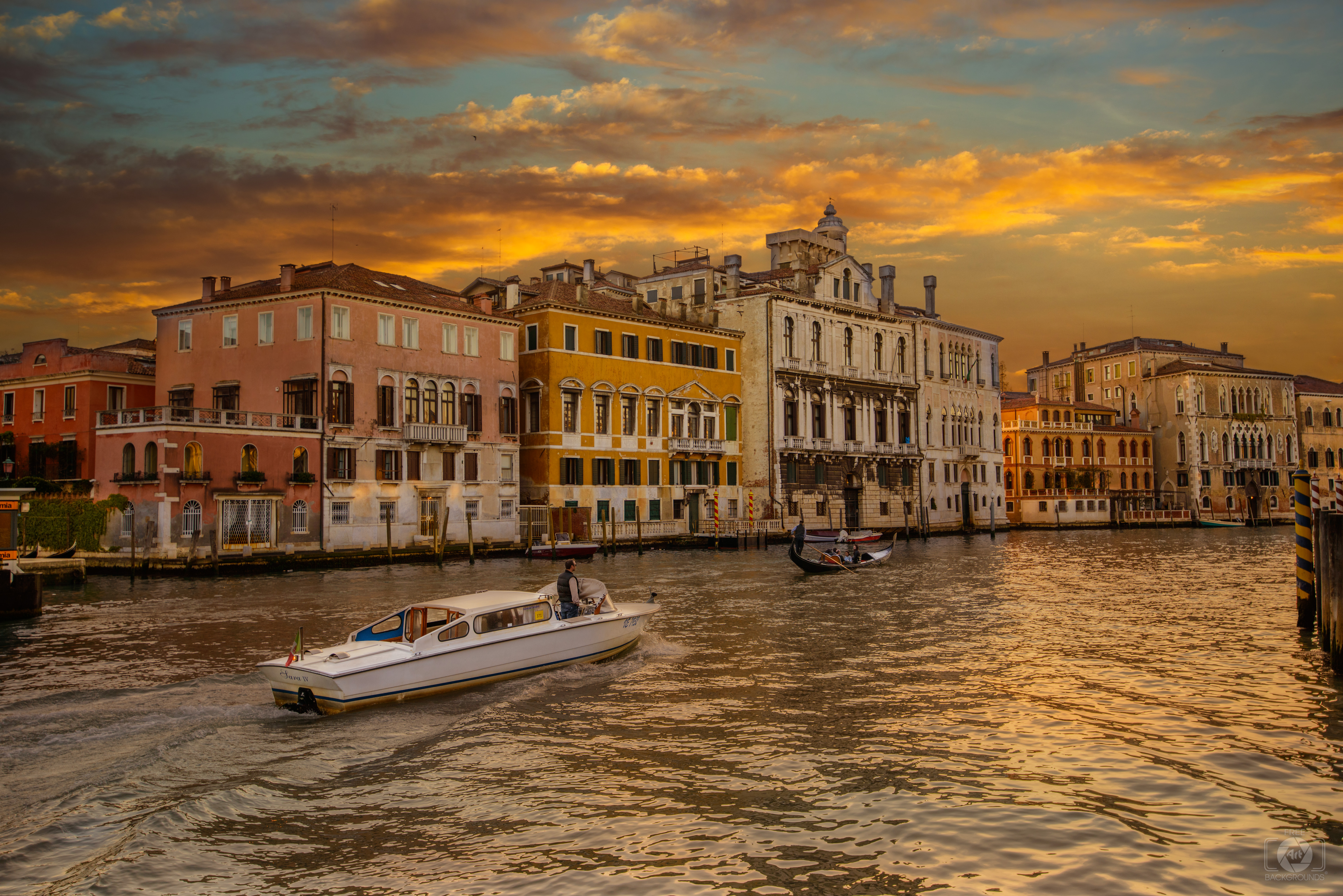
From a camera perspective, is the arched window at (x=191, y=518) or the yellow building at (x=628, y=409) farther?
the yellow building at (x=628, y=409)

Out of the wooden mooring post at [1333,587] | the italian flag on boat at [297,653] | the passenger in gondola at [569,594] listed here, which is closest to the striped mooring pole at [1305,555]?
the wooden mooring post at [1333,587]

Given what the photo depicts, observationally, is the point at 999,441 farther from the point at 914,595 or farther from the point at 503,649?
the point at 503,649

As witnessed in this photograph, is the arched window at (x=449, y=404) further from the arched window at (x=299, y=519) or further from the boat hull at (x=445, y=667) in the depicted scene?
the boat hull at (x=445, y=667)

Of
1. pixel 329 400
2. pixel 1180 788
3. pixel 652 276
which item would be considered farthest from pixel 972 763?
pixel 652 276

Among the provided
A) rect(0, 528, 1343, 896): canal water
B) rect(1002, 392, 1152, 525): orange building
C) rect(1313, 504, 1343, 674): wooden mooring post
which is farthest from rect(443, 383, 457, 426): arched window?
rect(1002, 392, 1152, 525): orange building

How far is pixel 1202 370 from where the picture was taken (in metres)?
76.8

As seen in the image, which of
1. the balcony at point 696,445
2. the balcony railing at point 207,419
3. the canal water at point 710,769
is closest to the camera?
the canal water at point 710,769

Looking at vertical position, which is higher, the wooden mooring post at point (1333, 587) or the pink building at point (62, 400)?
the pink building at point (62, 400)

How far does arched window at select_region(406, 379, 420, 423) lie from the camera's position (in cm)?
3934

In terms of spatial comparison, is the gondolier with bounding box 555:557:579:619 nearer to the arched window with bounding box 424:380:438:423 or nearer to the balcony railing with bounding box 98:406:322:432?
the balcony railing with bounding box 98:406:322:432

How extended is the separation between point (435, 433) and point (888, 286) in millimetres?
32565

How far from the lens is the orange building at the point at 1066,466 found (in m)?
70.0

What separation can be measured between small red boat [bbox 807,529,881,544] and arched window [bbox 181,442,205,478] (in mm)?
24521

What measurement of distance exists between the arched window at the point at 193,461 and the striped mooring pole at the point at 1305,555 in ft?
95.8
